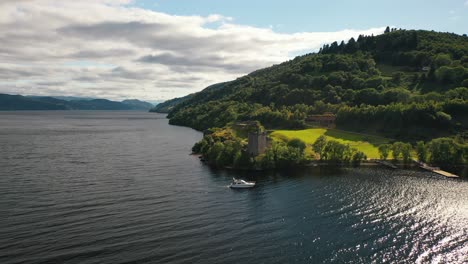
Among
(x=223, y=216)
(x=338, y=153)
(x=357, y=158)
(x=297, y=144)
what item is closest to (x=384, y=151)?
(x=357, y=158)

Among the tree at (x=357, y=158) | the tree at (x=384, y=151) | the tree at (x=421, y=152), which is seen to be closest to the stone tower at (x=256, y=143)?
the tree at (x=357, y=158)

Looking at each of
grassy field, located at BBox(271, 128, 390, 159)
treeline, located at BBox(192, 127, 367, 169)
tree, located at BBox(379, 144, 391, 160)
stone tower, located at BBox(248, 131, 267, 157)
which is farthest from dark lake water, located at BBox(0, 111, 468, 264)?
grassy field, located at BBox(271, 128, 390, 159)

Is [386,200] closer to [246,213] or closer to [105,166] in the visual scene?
[246,213]

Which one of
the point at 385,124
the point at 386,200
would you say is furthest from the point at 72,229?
the point at 385,124

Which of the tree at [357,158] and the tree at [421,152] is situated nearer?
the tree at [357,158]

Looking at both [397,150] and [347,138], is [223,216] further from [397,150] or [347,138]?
[347,138]

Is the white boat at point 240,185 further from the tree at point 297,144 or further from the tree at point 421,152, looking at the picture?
the tree at point 421,152

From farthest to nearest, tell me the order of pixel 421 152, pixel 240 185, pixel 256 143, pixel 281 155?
pixel 421 152
pixel 281 155
pixel 256 143
pixel 240 185
